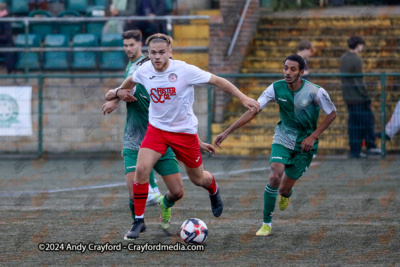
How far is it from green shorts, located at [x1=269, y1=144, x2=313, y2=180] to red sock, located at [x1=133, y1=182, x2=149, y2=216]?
4.69 feet

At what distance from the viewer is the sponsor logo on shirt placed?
7262 millimetres

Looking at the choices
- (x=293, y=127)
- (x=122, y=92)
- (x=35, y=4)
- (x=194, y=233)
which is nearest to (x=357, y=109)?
(x=293, y=127)

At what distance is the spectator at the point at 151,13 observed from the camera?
17.3m

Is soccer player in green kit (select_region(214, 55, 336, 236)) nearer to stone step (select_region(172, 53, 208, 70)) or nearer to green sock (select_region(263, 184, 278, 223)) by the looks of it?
green sock (select_region(263, 184, 278, 223))

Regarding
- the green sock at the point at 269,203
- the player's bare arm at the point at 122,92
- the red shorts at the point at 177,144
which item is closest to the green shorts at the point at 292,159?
the green sock at the point at 269,203

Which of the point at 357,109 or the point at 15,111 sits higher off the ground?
the point at 357,109

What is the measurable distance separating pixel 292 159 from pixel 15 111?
30.8 ft

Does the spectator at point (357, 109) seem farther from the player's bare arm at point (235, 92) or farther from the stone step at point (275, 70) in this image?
the player's bare arm at point (235, 92)

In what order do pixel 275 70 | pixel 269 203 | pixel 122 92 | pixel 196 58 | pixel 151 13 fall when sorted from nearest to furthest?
1. pixel 122 92
2. pixel 269 203
3. pixel 196 58
4. pixel 151 13
5. pixel 275 70

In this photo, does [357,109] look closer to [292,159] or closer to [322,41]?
[322,41]

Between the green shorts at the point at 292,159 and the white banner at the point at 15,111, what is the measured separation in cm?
924

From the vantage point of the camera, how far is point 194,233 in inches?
275

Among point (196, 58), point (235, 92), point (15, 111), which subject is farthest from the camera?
point (196, 58)

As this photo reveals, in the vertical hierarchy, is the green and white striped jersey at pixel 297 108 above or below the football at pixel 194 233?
above
